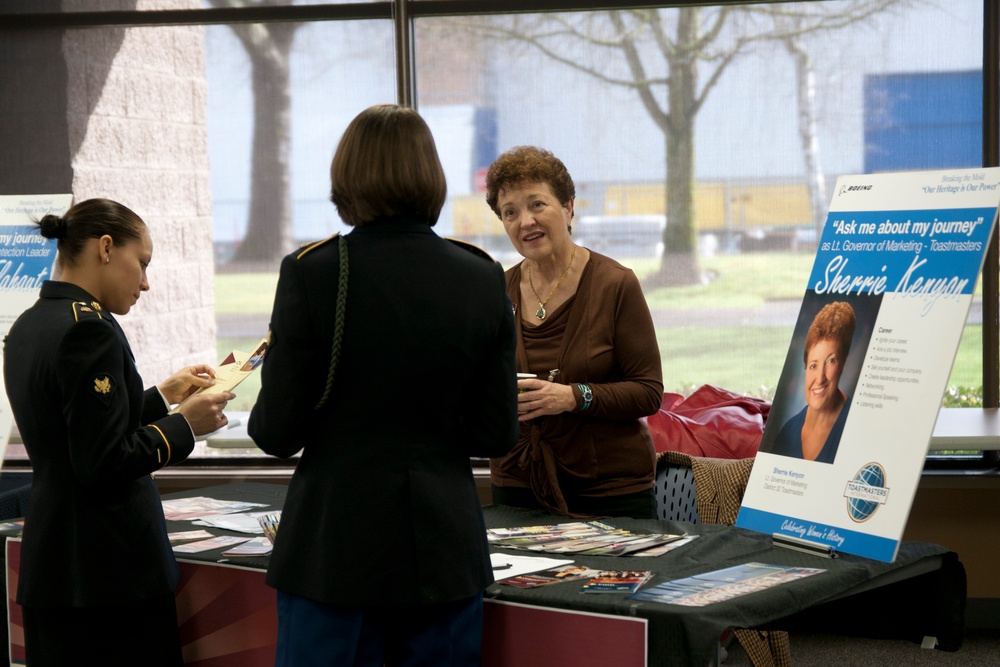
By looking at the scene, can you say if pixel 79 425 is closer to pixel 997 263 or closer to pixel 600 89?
pixel 600 89

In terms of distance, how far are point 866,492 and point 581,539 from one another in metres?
0.60

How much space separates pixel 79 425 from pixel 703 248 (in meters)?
2.99

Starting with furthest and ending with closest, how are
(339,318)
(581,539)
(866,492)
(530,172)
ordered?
(530,172) → (581,539) → (866,492) → (339,318)

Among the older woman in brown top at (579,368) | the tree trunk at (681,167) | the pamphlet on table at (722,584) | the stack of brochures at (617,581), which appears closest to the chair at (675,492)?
the older woman in brown top at (579,368)

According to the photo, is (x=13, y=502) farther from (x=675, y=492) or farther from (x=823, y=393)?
(x=823, y=393)

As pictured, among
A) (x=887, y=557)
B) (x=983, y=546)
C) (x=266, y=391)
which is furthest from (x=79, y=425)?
(x=983, y=546)

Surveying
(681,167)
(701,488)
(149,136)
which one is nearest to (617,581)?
(701,488)

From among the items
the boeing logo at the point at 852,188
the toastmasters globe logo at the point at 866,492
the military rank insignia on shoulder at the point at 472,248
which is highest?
the boeing logo at the point at 852,188

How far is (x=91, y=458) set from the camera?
1908 mm

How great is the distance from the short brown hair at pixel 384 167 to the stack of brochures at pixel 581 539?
2.93 ft

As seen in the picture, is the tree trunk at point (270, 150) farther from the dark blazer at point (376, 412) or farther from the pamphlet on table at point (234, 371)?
the dark blazer at point (376, 412)

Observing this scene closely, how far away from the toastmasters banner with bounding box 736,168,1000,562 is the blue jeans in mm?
867

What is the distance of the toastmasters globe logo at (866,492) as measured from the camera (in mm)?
2098

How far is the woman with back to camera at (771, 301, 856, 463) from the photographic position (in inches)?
88.4
